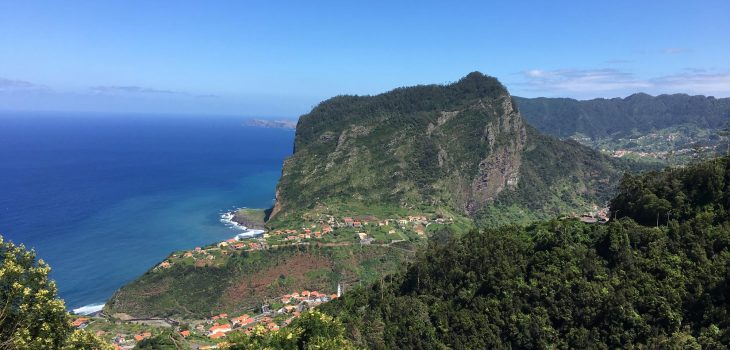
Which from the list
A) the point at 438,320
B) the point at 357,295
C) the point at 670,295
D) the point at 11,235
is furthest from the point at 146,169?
the point at 670,295

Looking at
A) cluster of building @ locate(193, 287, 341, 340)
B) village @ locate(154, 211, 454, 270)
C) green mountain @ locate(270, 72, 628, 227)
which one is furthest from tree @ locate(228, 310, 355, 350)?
green mountain @ locate(270, 72, 628, 227)

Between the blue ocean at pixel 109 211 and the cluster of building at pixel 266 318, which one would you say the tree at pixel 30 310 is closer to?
the cluster of building at pixel 266 318

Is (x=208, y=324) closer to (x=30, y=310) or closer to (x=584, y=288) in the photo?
(x=584, y=288)

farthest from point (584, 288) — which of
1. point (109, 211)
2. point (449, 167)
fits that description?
point (109, 211)

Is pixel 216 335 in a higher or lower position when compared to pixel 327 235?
lower

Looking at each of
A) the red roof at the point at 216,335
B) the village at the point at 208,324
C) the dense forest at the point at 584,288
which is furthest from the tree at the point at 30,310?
the red roof at the point at 216,335

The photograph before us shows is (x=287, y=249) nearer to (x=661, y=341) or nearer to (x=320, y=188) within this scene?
(x=320, y=188)

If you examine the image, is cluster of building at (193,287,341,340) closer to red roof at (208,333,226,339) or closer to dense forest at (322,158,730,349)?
red roof at (208,333,226,339)
